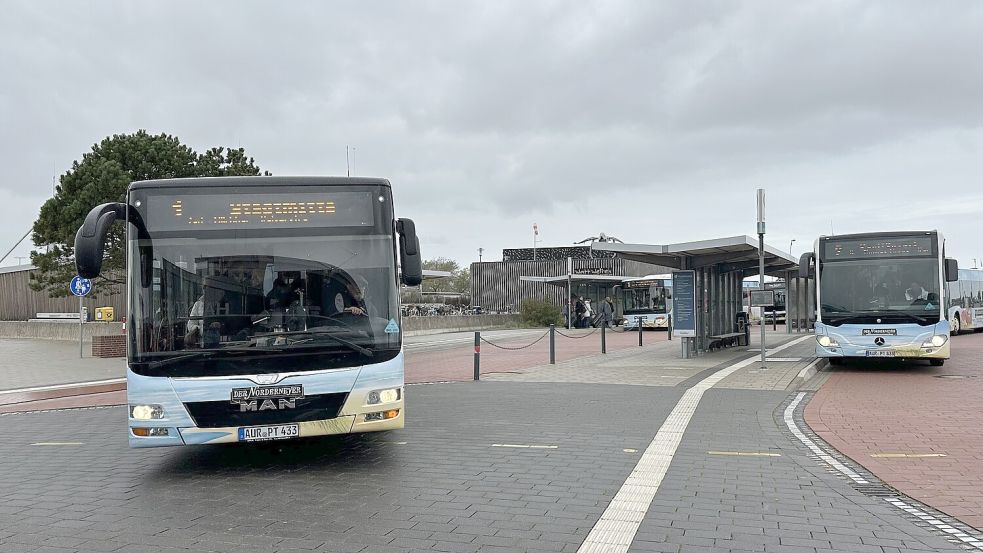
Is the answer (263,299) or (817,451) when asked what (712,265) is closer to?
(817,451)

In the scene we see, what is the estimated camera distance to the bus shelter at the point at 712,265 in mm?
19656

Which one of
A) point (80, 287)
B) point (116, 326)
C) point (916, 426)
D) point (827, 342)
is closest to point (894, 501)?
point (916, 426)

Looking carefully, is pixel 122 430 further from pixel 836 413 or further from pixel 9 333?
pixel 9 333

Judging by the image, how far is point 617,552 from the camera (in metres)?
4.74

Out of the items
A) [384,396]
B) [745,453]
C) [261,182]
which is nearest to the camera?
[384,396]

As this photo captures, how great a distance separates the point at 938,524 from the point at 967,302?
1325 inches

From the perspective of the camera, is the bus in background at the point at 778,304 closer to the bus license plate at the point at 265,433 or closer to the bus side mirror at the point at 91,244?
the bus license plate at the point at 265,433

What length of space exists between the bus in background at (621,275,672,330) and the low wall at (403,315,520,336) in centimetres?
703

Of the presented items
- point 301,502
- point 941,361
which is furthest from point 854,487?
point 941,361

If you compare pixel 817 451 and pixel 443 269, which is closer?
pixel 817 451

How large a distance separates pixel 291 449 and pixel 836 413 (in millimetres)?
7062

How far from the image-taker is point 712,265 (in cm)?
2272

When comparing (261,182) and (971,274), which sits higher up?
(261,182)

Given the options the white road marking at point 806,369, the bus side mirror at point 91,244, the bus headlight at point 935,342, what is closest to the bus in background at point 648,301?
the white road marking at point 806,369
